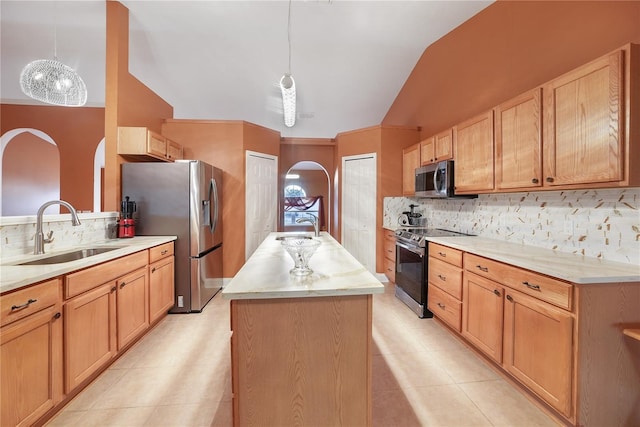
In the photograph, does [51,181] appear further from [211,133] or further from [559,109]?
[559,109]

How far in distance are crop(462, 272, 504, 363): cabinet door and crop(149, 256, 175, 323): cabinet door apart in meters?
2.93

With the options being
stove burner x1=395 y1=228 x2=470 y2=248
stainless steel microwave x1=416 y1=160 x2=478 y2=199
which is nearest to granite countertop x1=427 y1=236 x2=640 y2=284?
stove burner x1=395 y1=228 x2=470 y2=248

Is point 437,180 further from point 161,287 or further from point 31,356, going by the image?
point 31,356

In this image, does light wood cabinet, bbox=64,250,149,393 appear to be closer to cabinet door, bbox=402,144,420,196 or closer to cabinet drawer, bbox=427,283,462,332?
cabinet drawer, bbox=427,283,462,332

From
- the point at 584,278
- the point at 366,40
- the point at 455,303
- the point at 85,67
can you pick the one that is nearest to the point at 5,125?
the point at 85,67

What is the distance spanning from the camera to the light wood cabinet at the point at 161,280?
2.54 meters

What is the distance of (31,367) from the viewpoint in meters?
1.33

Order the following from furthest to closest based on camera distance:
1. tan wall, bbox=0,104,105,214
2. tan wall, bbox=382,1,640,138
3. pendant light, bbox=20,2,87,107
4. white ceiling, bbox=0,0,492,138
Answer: tan wall, bbox=0,104,105,214 < white ceiling, bbox=0,0,492,138 < pendant light, bbox=20,2,87,107 < tan wall, bbox=382,1,640,138

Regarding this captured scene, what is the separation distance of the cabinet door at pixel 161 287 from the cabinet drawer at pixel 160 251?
5 cm

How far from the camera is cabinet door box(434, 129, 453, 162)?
300 cm

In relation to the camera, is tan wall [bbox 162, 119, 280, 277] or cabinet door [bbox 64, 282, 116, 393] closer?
cabinet door [bbox 64, 282, 116, 393]

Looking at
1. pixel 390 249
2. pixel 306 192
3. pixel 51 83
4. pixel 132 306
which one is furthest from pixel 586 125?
pixel 306 192

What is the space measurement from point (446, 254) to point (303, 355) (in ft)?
6.19

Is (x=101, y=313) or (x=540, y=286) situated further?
(x=101, y=313)
